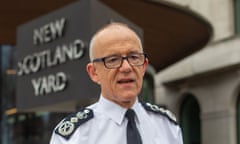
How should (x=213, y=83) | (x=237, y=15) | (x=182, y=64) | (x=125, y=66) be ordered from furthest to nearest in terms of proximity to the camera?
1. (x=182, y=64)
2. (x=213, y=83)
3. (x=237, y=15)
4. (x=125, y=66)

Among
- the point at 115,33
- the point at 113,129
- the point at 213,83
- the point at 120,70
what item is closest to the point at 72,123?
the point at 113,129

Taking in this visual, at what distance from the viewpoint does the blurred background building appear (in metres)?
15.6

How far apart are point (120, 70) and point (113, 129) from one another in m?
0.24

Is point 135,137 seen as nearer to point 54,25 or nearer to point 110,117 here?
point 110,117

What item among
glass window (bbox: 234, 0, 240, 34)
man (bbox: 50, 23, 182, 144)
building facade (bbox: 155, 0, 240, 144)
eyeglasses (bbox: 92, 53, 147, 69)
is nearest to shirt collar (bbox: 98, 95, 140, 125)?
man (bbox: 50, 23, 182, 144)

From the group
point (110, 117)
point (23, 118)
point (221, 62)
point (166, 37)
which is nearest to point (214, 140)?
point (221, 62)

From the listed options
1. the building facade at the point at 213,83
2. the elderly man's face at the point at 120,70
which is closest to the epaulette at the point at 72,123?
the elderly man's face at the point at 120,70

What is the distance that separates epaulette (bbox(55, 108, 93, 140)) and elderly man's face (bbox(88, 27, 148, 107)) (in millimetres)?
119

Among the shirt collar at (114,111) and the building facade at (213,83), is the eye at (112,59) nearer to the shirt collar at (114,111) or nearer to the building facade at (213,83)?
the shirt collar at (114,111)

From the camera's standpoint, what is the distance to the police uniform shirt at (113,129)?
2357 mm

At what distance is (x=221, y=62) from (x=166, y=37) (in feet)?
9.81

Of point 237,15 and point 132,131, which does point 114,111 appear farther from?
point 237,15

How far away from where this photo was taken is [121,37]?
2367 mm

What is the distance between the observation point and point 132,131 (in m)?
2.40
